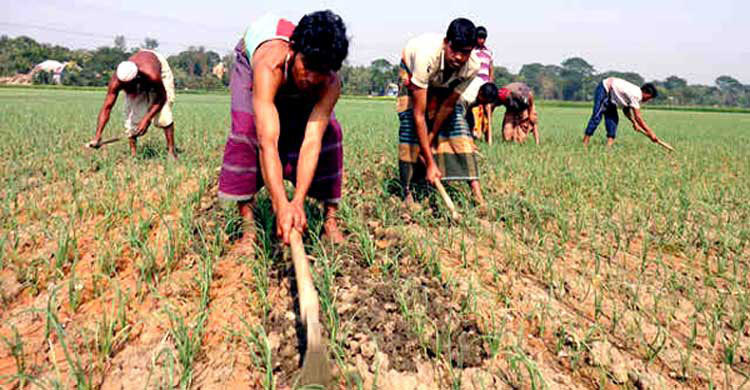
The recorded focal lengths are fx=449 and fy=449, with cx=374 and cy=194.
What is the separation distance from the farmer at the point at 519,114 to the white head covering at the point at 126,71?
495cm

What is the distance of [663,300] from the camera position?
2262 millimetres

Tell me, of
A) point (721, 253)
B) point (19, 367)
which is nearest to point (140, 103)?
point (19, 367)

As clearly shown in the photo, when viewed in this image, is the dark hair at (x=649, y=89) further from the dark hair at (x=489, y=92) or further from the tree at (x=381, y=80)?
the tree at (x=381, y=80)

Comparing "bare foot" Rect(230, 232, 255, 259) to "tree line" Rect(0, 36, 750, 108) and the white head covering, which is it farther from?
"tree line" Rect(0, 36, 750, 108)

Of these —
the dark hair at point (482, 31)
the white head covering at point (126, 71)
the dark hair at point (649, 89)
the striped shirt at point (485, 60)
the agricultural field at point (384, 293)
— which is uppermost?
the dark hair at point (482, 31)

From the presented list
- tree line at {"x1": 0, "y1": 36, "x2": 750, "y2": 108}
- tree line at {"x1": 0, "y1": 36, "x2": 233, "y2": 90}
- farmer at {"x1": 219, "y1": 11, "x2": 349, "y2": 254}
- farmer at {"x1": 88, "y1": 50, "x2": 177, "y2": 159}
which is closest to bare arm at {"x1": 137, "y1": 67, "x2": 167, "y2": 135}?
farmer at {"x1": 88, "y1": 50, "x2": 177, "y2": 159}

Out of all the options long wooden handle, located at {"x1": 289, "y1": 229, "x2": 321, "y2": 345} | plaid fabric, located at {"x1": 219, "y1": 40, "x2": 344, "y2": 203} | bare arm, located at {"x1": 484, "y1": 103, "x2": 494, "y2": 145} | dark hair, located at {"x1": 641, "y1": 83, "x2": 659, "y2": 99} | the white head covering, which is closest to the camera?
long wooden handle, located at {"x1": 289, "y1": 229, "x2": 321, "y2": 345}

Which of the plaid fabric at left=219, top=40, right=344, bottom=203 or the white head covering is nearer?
the plaid fabric at left=219, top=40, right=344, bottom=203

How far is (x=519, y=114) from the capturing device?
296 inches

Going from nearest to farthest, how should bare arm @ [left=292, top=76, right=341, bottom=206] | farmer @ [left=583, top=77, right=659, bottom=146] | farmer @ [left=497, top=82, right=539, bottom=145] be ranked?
1. bare arm @ [left=292, top=76, right=341, bottom=206]
2. farmer @ [left=583, top=77, right=659, bottom=146]
3. farmer @ [left=497, top=82, right=539, bottom=145]

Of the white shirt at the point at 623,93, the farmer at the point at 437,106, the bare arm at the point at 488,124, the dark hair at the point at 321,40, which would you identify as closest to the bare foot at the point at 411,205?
the farmer at the point at 437,106

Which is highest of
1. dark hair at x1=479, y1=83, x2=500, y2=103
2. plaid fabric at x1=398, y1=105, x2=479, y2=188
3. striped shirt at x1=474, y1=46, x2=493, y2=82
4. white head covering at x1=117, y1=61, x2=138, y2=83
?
striped shirt at x1=474, y1=46, x2=493, y2=82

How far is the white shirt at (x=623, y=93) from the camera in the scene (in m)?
6.50

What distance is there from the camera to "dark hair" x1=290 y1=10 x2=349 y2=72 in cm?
180
